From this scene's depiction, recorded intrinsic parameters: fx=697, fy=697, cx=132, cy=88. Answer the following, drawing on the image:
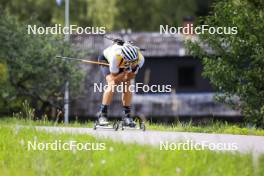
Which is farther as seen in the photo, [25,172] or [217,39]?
[217,39]

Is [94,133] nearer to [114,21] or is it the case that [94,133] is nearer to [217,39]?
[217,39]

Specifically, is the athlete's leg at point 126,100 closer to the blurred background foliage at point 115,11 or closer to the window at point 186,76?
the window at point 186,76

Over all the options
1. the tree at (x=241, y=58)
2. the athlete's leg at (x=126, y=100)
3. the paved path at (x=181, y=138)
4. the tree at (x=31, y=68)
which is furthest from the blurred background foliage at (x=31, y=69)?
the athlete's leg at (x=126, y=100)

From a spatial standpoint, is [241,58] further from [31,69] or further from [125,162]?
[31,69]

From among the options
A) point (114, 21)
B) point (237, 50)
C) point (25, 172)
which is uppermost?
point (114, 21)

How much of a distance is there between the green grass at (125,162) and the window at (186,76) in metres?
30.4

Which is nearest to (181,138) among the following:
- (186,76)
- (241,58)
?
(241,58)

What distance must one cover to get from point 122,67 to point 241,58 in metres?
7.26

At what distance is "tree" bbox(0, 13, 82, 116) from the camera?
2546cm

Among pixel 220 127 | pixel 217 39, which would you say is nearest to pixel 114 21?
pixel 217 39

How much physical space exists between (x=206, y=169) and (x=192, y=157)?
424 millimetres

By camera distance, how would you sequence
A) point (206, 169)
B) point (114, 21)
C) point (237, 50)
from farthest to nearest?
point (114, 21) → point (237, 50) → point (206, 169)

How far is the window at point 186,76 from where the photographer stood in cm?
3965

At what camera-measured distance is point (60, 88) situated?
29062 millimetres
